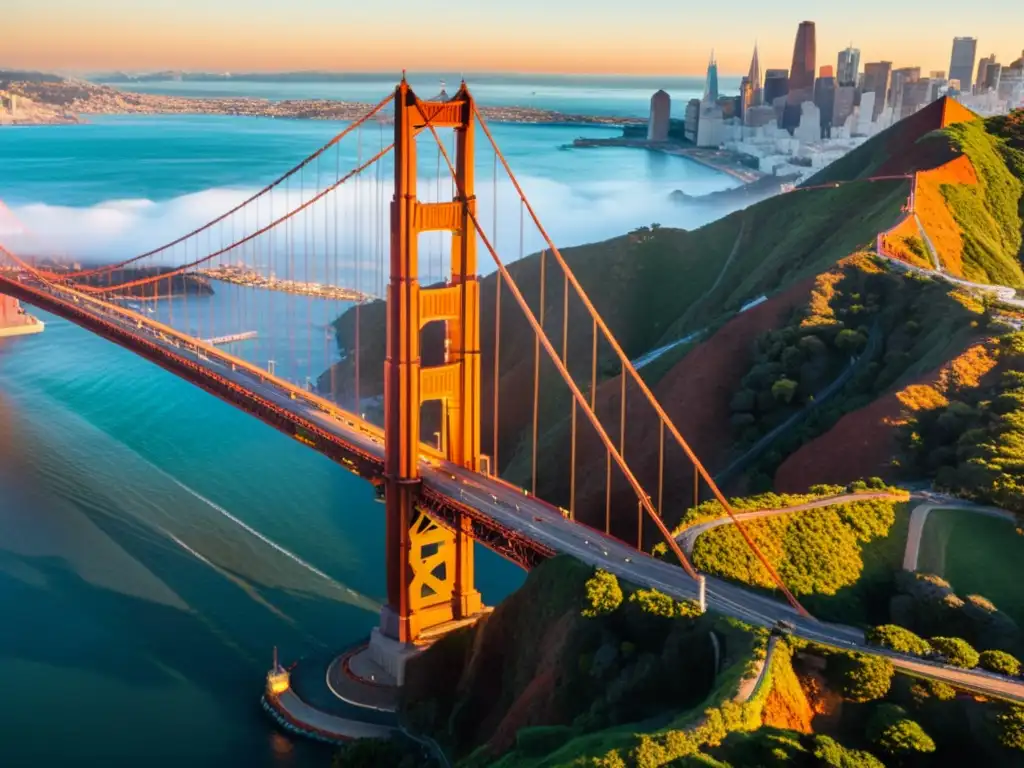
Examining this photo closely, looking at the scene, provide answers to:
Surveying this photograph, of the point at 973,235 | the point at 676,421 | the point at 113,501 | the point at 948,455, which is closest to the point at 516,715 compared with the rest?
the point at 948,455

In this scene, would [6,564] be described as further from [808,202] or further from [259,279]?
[259,279]

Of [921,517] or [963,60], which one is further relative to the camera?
[963,60]

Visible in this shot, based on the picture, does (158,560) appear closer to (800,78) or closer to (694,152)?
(800,78)

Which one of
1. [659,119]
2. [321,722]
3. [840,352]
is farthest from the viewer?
[659,119]

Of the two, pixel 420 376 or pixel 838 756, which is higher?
pixel 420 376

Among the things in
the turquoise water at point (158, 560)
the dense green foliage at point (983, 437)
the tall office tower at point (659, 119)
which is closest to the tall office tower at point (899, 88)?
the tall office tower at point (659, 119)


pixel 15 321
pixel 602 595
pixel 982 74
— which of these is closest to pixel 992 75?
pixel 982 74

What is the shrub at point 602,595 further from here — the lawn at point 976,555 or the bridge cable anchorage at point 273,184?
the bridge cable anchorage at point 273,184
